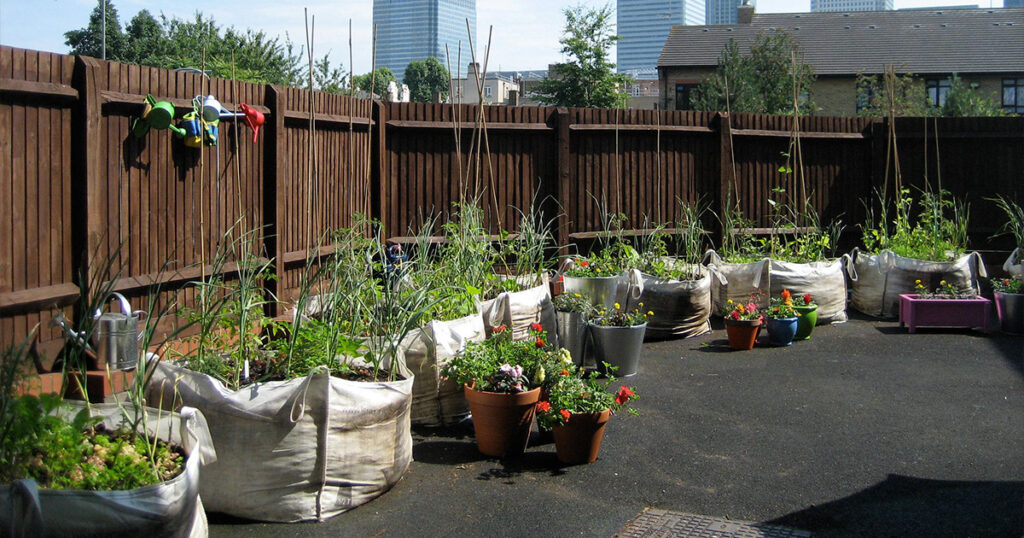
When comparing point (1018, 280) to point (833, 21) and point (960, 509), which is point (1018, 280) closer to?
point (960, 509)

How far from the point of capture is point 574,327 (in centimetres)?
687

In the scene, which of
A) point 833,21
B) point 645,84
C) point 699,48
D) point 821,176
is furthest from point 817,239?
point 645,84

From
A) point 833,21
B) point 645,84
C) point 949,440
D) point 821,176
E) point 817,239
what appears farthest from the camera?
point 645,84

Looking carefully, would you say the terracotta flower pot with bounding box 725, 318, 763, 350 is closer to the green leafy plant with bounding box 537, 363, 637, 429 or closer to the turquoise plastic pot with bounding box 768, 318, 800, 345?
the turquoise plastic pot with bounding box 768, 318, 800, 345

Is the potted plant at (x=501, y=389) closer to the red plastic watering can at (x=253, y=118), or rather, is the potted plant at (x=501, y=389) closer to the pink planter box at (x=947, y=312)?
the red plastic watering can at (x=253, y=118)

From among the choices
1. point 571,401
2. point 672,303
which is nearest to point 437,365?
point 571,401

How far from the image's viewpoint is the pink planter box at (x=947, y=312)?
8.38 meters

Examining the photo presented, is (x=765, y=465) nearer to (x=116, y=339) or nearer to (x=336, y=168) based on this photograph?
(x=116, y=339)

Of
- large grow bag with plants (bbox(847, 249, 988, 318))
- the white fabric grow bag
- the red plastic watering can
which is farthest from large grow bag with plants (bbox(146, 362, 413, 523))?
the white fabric grow bag

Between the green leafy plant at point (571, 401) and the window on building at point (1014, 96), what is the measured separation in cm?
3519

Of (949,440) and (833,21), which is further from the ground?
(833,21)

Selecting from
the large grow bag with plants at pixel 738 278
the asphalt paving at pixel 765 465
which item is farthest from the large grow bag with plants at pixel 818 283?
the asphalt paving at pixel 765 465

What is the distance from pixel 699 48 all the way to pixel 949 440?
112 feet

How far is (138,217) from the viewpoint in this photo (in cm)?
530
